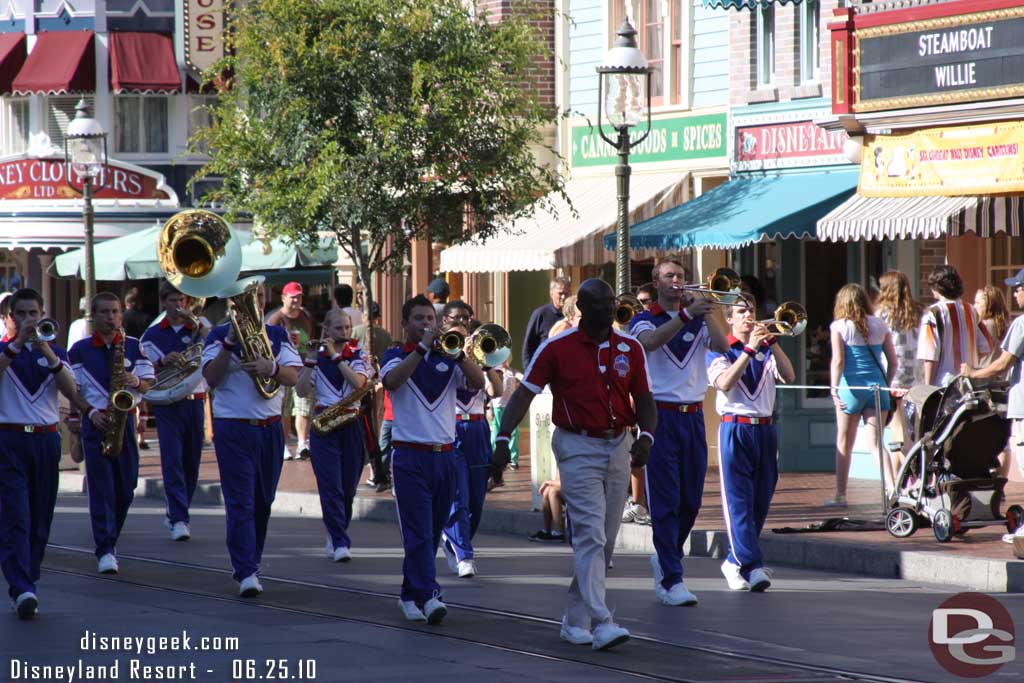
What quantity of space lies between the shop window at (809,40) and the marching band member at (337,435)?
8407 mm

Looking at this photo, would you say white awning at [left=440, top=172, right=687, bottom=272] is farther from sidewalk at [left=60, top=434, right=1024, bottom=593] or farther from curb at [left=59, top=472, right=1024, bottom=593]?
curb at [left=59, top=472, right=1024, bottom=593]

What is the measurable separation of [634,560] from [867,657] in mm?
4661

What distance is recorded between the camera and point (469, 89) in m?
20.4

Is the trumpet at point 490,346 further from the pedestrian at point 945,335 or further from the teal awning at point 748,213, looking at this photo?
the teal awning at point 748,213

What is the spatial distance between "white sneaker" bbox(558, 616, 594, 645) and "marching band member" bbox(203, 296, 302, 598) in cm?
252

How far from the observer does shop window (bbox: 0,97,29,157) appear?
34.6m

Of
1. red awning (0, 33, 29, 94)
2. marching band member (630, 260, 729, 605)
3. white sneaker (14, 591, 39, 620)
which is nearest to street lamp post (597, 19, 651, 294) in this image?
marching band member (630, 260, 729, 605)

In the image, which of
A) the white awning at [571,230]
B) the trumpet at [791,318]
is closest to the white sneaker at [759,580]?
the trumpet at [791,318]

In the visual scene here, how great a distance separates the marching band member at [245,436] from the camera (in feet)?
38.1

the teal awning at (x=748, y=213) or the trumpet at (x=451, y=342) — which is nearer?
the trumpet at (x=451, y=342)

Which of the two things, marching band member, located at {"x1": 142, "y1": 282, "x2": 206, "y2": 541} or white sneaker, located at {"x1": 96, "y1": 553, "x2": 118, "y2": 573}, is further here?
marching band member, located at {"x1": 142, "y1": 282, "x2": 206, "y2": 541}

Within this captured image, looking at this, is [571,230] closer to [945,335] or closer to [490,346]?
[945,335]

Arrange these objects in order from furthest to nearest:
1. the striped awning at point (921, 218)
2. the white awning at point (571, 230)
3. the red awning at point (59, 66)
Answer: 1. the red awning at point (59, 66)
2. the white awning at point (571, 230)
3. the striped awning at point (921, 218)

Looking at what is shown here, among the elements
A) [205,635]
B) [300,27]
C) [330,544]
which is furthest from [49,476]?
[300,27]
